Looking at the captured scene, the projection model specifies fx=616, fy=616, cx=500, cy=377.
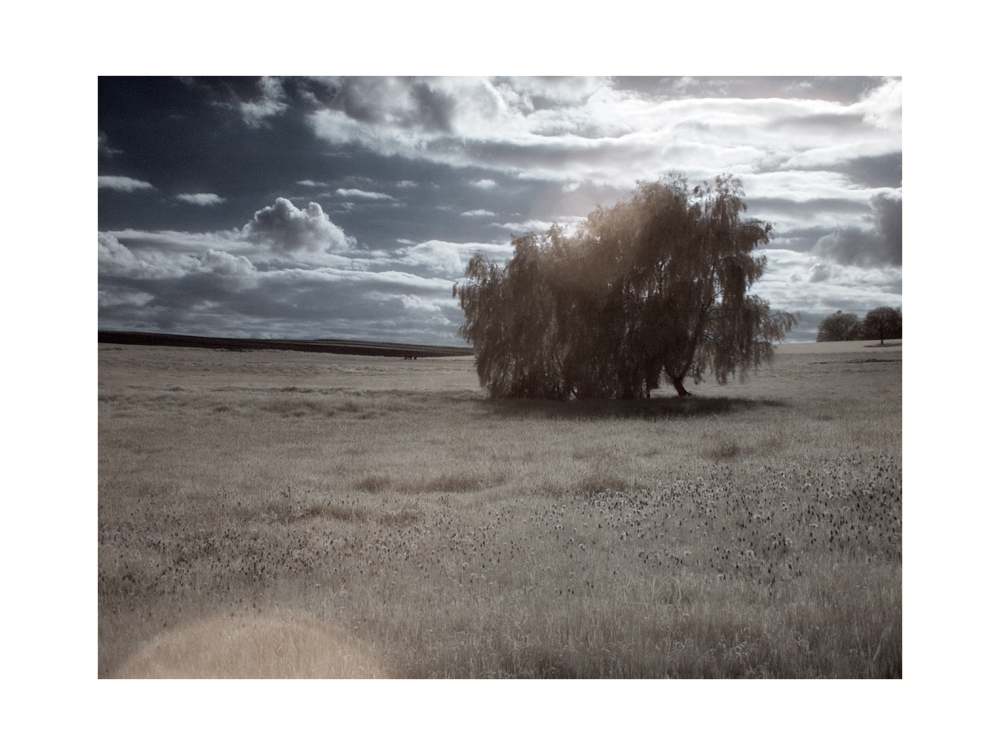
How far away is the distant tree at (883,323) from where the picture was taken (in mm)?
6324

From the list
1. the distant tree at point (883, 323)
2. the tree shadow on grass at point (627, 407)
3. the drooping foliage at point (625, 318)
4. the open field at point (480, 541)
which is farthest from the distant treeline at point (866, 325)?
the drooping foliage at point (625, 318)

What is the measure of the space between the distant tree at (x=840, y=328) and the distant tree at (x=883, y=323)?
10 cm

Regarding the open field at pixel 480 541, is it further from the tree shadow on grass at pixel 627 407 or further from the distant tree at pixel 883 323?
the tree shadow on grass at pixel 627 407

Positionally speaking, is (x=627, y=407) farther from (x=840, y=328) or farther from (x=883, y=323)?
(x=883, y=323)

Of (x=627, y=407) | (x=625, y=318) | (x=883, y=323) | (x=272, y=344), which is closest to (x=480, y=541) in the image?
(x=272, y=344)

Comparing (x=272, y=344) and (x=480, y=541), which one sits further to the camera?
(x=272, y=344)

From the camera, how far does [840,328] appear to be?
716cm

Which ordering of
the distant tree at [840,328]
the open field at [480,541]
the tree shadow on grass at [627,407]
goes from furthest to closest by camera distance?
the tree shadow on grass at [627,407] → the distant tree at [840,328] → the open field at [480,541]

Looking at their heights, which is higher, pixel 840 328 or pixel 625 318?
pixel 625 318

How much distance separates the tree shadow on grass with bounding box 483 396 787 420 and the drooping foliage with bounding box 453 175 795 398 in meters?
0.77

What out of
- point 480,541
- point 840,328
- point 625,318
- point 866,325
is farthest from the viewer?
point 625,318

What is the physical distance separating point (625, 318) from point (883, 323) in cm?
811
